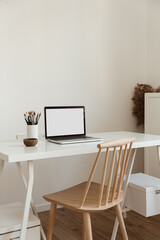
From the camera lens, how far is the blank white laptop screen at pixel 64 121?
2.13m

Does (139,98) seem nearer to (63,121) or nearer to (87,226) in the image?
(63,121)

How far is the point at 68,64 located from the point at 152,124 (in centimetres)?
103

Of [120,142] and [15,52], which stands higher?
[15,52]

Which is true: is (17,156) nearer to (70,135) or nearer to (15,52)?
(70,135)

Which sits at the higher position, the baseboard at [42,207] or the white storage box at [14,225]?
the white storage box at [14,225]

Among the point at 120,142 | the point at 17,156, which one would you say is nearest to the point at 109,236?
the point at 120,142

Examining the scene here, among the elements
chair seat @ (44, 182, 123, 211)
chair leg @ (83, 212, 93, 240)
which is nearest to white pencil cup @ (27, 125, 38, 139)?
chair seat @ (44, 182, 123, 211)

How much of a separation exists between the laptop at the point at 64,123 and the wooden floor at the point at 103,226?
823 mm

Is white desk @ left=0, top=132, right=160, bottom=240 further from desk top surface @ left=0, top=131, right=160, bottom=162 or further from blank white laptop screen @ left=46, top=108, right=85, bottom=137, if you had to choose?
blank white laptop screen @ left=46, top=108, right=85, bottom=137

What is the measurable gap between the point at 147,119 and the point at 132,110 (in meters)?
0.28

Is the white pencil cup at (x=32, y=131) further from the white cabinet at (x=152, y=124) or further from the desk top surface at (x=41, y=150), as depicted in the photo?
the white cabinet at (x=152, y=124)

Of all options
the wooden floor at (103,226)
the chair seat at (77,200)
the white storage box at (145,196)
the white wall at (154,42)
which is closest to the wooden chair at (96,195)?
the chair seat at (77,200)

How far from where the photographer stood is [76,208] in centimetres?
169

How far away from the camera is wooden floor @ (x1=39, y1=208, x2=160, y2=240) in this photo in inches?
96.1
